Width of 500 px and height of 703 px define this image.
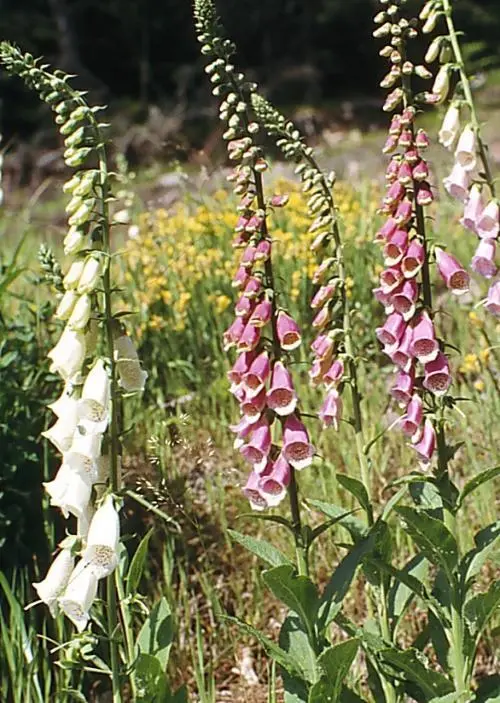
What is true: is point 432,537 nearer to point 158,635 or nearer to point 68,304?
point 158,635

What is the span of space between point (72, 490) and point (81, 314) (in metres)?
0.27

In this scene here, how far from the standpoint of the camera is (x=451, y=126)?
5.78 ft

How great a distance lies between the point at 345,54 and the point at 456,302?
794 inches

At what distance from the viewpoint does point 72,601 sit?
5.10 ft

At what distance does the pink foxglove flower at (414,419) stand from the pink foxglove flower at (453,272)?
0.66ft

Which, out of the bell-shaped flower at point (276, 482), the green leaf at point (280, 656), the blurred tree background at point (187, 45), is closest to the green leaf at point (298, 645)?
the green leaf at point (280, 656)

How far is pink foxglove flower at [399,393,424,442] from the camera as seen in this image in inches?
66.6

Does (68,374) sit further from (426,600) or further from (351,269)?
(351,269)

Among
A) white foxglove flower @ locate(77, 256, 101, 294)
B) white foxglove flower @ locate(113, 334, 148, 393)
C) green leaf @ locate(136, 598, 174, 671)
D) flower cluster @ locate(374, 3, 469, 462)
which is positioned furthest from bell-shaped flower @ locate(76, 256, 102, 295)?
green leaf @ locate(136, 598, 174, 671)

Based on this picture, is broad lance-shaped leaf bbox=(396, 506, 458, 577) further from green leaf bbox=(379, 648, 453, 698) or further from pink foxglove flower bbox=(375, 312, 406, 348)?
pink foxglove flower bbox=(375, 312, 406, 348)

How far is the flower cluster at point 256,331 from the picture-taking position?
162 centimetres

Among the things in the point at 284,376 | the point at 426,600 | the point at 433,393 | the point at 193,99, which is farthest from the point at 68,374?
the point at 193,99

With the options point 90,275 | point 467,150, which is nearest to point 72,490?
point 90,275

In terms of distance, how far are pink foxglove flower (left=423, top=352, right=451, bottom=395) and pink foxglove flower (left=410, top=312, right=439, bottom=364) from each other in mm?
17
